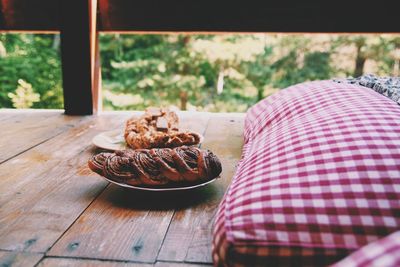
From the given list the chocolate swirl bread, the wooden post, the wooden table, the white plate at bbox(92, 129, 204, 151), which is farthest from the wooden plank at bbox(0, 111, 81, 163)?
the chocolate swirl bread

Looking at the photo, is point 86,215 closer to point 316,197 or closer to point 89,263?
point 89,263

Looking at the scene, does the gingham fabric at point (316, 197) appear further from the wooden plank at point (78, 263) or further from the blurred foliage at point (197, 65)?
the blurred foliage at point (197, 65)

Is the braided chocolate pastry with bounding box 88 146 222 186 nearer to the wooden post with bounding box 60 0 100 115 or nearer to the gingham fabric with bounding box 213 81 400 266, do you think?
the gingham fabric with bounding box 213 81 400 266

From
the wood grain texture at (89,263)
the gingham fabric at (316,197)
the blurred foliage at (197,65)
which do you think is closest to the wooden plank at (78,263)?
the wood grain texture at (89,263)

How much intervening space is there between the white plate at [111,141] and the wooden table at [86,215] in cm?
5

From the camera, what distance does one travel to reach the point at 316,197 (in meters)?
0.63

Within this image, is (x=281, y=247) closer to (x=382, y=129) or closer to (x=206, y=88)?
(x=382, y=129)

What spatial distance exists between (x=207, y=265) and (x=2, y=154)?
96 centimetres

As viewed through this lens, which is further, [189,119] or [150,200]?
[189,119]

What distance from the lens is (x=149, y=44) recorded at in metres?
7.38

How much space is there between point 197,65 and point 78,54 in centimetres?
526

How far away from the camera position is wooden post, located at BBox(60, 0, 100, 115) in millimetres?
2168

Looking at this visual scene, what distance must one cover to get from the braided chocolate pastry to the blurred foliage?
612 centimetres

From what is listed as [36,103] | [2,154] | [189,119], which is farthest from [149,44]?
[2,154]
